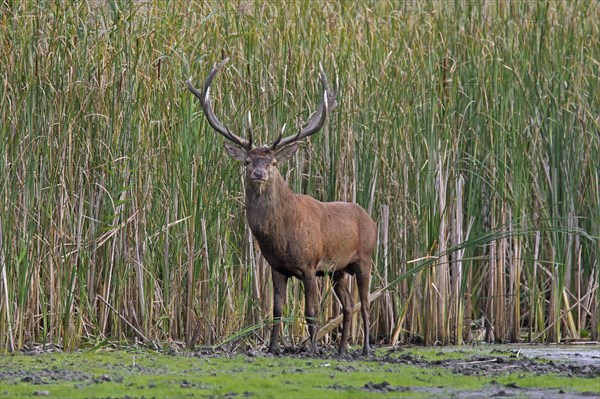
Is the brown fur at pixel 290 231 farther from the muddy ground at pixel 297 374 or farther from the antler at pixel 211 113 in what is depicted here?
the muddy ground at pixel 297 374

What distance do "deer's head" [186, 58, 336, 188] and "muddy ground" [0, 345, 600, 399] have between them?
126cm

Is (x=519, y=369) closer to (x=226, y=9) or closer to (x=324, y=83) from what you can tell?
(x=324, y=83)

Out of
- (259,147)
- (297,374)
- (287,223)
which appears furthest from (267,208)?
(297,374)

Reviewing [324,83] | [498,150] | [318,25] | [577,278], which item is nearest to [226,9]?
[318,25]

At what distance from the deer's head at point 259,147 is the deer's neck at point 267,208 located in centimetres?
6

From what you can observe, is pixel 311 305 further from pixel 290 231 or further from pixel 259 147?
pixel 259 147

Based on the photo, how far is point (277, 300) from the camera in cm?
870

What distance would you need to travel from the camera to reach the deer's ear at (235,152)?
28.4 feet

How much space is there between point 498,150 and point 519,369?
284 cm

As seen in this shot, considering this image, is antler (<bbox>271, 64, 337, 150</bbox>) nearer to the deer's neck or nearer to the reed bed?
the deer's neck

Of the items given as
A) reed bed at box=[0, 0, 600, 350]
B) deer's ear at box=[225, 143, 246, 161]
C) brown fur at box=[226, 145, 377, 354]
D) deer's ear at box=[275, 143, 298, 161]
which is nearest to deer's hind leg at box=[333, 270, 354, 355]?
brown fur at box=[226, 145, 377, 354]

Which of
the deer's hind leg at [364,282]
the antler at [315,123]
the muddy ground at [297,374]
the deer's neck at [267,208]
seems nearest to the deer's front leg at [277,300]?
the muddy ground at [297,374]

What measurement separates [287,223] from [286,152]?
A: 53cm

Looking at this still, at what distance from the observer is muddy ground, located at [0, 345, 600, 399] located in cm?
648
